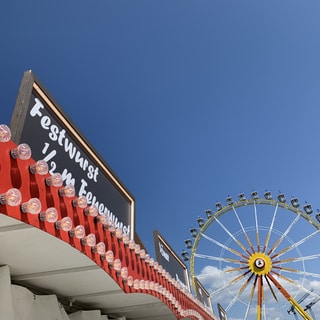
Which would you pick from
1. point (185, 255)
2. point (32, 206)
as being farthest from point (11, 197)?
point (185, 255)

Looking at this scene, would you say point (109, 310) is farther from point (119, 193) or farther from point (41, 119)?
point (41, 119)

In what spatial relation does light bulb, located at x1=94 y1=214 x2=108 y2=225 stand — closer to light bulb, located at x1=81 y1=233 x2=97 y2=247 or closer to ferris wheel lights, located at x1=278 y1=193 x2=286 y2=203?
light bulb, located at x1=81 y1=233 x2=97 y2=247

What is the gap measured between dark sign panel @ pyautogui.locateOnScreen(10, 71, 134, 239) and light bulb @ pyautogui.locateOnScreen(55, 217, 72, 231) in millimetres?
1357

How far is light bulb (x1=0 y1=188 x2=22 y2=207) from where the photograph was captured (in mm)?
2554

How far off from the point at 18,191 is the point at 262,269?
95.3ft

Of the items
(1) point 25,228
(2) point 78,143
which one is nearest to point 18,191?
(1) point 25,228

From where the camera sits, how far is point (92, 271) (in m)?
4.40

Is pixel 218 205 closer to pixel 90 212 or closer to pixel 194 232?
pixel 194 232

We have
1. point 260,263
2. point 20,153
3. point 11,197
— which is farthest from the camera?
point 260,263

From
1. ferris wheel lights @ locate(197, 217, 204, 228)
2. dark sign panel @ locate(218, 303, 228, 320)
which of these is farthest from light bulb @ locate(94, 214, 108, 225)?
ferris wheel lights @ locate(197, 217, 204, 228)

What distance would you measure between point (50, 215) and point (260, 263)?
28693mm

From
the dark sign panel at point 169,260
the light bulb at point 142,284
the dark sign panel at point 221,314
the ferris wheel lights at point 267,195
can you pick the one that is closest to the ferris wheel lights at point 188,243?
the dark sign panel at point 221,314

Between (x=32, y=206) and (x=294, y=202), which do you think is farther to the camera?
(x=294, y=202)

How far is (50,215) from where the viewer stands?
3.06 meters
